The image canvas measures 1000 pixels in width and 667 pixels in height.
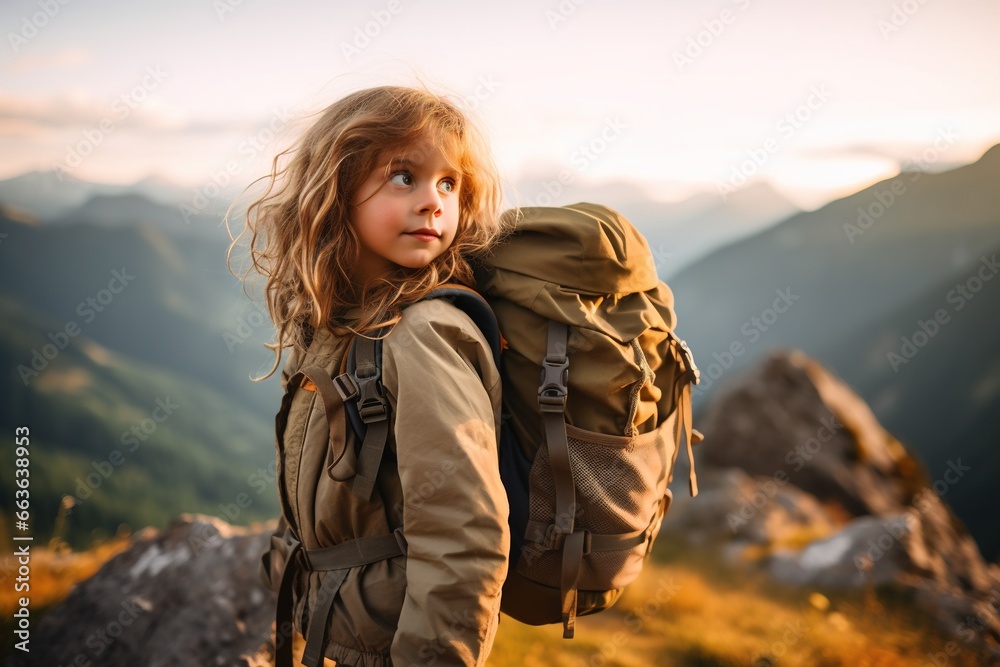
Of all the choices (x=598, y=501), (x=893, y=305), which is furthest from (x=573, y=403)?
(x=893, y=305)

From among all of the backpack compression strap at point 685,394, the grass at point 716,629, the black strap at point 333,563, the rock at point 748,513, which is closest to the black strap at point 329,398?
the black strap at point 333,563

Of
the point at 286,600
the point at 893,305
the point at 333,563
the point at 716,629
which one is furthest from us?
the point at 893,305

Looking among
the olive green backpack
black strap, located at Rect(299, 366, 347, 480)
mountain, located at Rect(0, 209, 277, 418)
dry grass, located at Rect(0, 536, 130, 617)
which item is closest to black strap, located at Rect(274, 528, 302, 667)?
black strap, located at Rect(299, 366, 347, 480)

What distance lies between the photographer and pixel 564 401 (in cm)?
174

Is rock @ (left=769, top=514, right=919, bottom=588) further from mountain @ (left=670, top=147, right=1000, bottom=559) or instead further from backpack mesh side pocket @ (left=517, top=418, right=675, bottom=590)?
backpack mesh side pocket @ (left=517, top=418, right=675, bottom=590)

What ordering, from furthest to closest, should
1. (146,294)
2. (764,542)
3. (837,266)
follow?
1. (837,266)
2. (146,294)
3. (764,542)

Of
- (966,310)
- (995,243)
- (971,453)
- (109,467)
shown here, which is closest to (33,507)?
(109,467)

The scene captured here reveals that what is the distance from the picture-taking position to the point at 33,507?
15.9 ft

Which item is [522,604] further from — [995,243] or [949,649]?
[995,243]

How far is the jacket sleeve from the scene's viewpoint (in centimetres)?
149

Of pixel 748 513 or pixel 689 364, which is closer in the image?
pixel 689 364

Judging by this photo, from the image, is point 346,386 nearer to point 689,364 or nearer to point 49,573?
point 689,364

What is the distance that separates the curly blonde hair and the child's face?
31mm

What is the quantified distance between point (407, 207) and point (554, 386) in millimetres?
634
